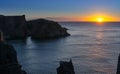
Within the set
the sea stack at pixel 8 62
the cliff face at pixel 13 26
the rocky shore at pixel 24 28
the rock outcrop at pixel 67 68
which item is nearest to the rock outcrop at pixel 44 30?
the rocky shore at pixel 24 28

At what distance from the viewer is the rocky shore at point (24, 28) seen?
566ft

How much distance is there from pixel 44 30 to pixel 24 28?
12.9 m

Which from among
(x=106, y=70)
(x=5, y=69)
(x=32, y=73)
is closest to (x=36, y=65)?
(x=32, y=73)

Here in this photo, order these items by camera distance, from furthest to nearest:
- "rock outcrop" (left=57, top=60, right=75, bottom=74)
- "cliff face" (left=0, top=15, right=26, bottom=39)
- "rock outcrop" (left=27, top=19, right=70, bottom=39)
A: "rock outcrop" (left=27, top=19, right=70, bottom=39), "cliff face" (left=0, top=15, right=26, bottom=39), "rock outcrop" (left=57, top=60, right=75, bottom=74)

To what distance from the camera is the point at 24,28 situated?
177 metres

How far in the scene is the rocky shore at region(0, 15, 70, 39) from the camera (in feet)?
566

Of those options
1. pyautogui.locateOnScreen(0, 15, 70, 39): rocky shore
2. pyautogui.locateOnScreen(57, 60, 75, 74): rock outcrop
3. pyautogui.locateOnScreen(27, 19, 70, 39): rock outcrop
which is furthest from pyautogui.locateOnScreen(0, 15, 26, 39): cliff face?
pyautogui.locateOnScreen(57, 60, 75, 74): rock outcrop

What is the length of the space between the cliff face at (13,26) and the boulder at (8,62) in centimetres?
13913

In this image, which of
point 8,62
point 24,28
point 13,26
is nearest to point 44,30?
point 24,28

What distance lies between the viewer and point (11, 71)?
1177 inches

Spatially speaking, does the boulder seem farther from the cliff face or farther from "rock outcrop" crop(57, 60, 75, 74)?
the cliff face

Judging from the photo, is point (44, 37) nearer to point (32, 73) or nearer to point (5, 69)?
point (32, 73)

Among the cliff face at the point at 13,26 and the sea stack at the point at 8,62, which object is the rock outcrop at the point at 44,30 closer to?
the cliff face at the point at 13,26

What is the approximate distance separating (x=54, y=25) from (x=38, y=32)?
475 inches
